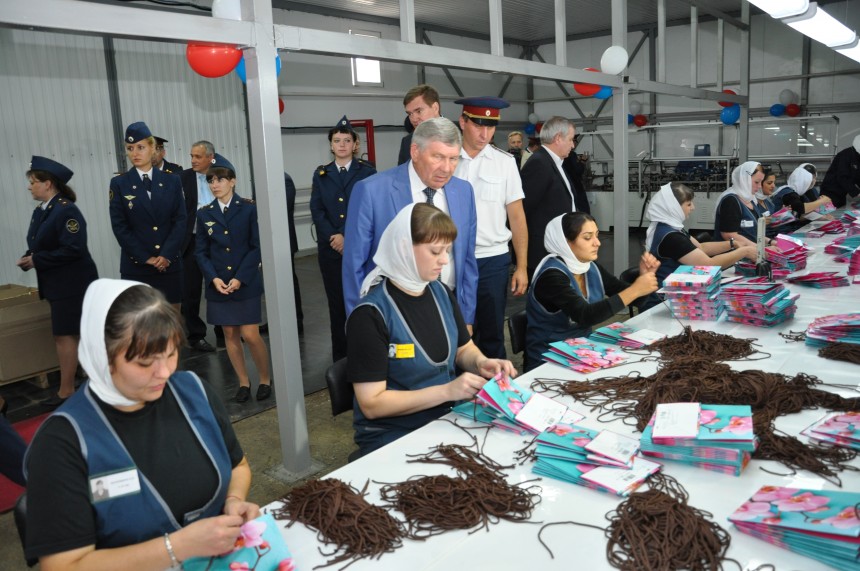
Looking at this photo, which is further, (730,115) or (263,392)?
(730,115)

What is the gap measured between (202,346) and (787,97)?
34.9 ft

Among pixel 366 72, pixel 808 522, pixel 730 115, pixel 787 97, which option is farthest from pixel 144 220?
pixel 787 97

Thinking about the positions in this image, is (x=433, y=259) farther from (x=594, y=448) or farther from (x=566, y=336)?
(x=566, y=336)

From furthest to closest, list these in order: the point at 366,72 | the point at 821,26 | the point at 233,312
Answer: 1. the point at 366,72
2. the point at 821,26
3. the point at 233,312

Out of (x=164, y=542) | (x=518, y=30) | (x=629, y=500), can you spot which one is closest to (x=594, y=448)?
(x=629, y=500)

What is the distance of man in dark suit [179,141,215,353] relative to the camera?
204 inches

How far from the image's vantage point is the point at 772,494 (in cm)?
146

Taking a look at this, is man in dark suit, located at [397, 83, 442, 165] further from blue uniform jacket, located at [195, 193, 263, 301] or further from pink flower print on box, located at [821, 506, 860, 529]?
pink flower print on box, located at [821, 506, 860, 529]

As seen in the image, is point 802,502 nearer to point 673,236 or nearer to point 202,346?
point 673,236

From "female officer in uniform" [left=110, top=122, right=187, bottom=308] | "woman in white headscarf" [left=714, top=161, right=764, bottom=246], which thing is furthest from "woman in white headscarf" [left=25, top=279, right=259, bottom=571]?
"woman in white headscarf" [left=714, top=161, right=764, bottom=246]

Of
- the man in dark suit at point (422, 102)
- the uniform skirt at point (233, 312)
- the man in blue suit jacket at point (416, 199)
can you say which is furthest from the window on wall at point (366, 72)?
the man in blue suit jacket at point (416, 199)

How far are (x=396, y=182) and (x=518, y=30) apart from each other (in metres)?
11.6

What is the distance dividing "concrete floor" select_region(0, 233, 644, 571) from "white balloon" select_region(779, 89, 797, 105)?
8130 mm

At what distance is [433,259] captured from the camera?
215 cm
